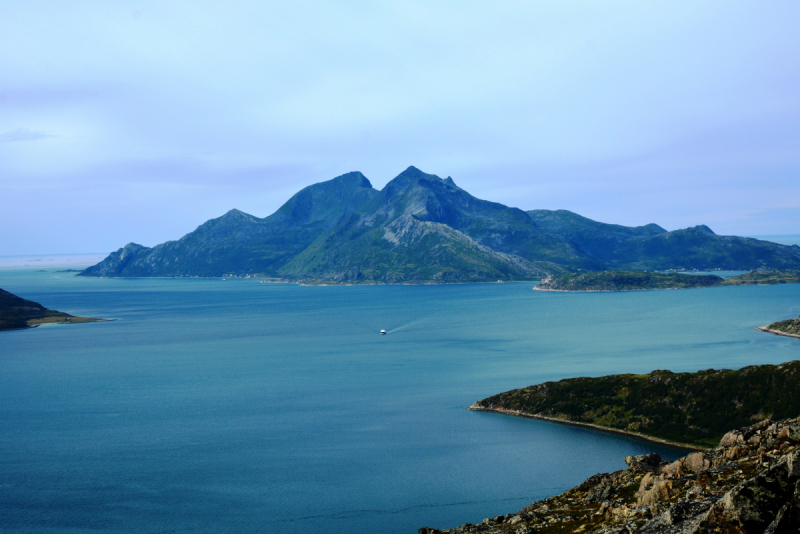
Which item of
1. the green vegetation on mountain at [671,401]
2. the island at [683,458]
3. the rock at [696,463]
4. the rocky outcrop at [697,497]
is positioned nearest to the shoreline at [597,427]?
the island at [683,458]

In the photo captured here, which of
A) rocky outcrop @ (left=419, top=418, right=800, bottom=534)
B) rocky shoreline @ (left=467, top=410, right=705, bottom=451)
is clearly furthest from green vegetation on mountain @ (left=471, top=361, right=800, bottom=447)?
rocky outcrop @ (left=419, top=418, right=800, bottom=534)

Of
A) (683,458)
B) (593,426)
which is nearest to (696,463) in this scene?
(683,458)

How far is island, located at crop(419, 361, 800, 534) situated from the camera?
26.4 m

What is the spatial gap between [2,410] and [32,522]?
2922 inches

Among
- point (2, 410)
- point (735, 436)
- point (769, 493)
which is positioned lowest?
point (2, 410)

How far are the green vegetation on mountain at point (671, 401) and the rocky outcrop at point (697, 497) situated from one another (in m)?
49.1

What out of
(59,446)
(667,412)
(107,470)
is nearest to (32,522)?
(107,470)

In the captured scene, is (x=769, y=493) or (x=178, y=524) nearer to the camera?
(x=769, y=493)

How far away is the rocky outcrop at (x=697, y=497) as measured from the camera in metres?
25.9

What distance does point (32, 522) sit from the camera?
242 ft

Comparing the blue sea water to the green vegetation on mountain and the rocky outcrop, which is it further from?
A: the rocky outcrop

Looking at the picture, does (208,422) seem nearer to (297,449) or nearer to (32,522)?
(297,449)

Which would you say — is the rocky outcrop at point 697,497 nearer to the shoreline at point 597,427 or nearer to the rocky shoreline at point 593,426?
the shoreline at point 597,427

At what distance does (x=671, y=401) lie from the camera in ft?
392
